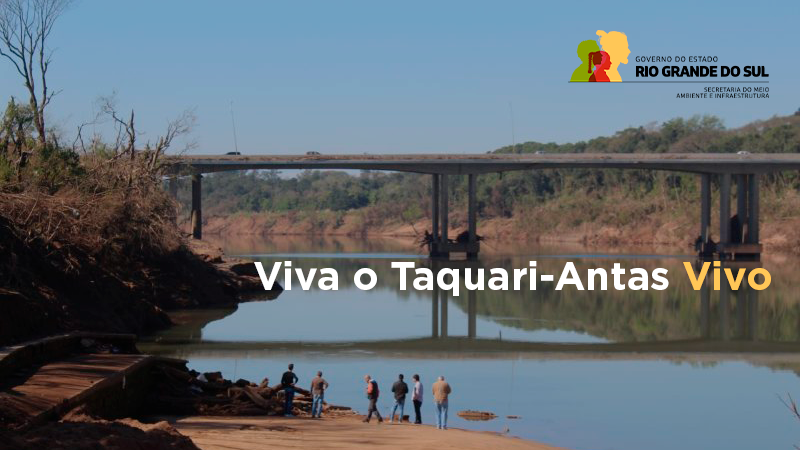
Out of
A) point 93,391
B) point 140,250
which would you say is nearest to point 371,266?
point 140,250

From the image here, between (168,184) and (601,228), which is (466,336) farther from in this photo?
(601,228)

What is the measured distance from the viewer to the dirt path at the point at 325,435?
18094 mm

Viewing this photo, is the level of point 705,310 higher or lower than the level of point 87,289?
lower

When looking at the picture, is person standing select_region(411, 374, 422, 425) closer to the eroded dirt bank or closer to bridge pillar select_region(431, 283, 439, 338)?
the eroded dirt bank

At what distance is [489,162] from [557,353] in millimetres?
54867

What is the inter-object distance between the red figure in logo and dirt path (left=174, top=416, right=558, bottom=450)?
198 ft

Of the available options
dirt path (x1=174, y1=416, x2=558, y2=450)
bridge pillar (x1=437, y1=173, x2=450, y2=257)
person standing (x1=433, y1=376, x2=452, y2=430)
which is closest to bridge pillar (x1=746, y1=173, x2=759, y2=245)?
bridge pillar (x1=437, y1=173, x2=450, y2=257)

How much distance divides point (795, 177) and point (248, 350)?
93273mm

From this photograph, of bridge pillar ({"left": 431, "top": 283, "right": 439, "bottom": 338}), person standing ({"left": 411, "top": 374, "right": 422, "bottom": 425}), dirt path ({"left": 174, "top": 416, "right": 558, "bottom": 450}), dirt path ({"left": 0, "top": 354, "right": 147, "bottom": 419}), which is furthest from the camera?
bridge pillar ({"left": 431, "top": 283, "right": 439, "bottom": 338})

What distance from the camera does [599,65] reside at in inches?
3118

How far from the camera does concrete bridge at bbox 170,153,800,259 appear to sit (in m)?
87.9

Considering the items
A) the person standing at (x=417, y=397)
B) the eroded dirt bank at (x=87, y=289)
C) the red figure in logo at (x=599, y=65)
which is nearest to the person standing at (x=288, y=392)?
the person standing at (x=417, y=397)

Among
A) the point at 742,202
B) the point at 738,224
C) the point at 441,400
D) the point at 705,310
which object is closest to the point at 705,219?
the point at 738,224

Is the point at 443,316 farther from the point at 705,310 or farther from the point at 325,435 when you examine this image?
the point at 325,435
